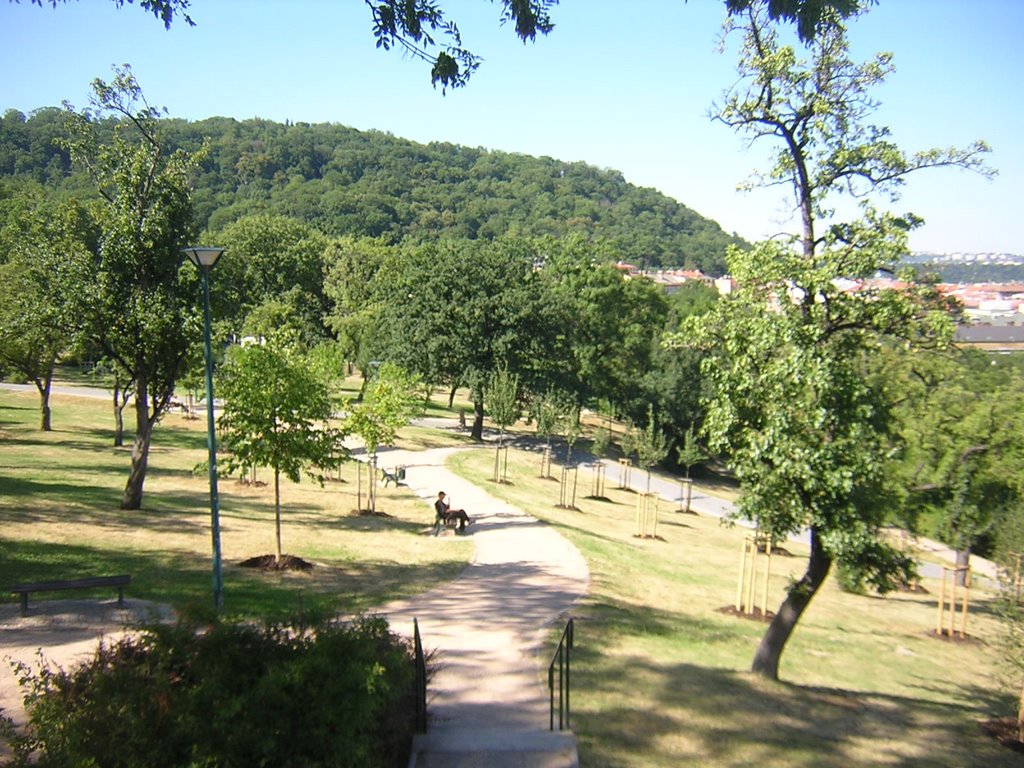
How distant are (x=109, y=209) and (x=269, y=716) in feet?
46.8

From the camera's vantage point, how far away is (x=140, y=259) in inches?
658

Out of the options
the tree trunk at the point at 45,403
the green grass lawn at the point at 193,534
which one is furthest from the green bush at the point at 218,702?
the tree trunk at the point at 45,403

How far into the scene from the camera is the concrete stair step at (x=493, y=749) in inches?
277

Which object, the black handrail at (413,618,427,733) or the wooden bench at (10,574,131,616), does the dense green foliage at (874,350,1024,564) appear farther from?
the wooden bench at (10,574,131,616)

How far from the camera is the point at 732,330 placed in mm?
10195

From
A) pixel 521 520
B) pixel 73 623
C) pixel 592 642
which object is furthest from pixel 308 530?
pixel 592 642

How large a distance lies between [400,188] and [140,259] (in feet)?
399

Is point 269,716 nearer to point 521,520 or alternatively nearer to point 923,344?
point 923,344

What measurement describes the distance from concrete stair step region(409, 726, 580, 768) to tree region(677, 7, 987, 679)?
388 cm

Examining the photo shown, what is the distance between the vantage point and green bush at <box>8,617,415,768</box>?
4996mm

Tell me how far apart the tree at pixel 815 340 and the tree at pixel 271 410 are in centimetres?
784

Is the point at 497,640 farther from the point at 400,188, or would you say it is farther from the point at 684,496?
the point at 400,188

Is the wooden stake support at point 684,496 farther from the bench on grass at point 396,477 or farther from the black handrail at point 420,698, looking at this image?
the black handrail at point 420,698

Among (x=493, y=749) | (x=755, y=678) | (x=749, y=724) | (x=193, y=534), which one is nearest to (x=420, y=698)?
(x=493, y=749)
